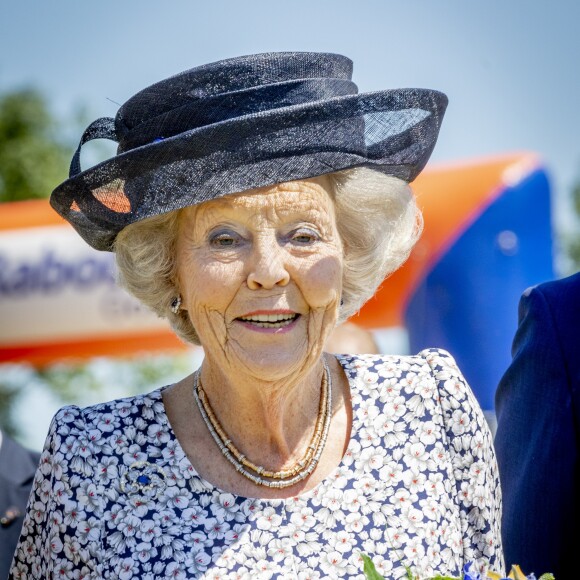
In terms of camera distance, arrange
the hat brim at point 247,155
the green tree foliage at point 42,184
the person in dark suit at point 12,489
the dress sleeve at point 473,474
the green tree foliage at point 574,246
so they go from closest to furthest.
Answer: the hat brim at point 247,155
the dress sleeve at point 473,474
the person in dark suit at point 12,489
the green tree foliage at point 42,184
the green tree foliage at point 574,246

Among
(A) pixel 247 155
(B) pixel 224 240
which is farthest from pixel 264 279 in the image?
(A) pixel 247 155

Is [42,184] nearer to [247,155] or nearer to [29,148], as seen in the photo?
[29,148]

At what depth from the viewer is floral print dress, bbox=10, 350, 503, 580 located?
255 cm

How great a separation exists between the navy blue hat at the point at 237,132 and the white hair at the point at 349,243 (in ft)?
0.30

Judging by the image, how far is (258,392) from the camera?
273 centimetres

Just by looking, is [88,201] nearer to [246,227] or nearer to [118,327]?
[246,227]

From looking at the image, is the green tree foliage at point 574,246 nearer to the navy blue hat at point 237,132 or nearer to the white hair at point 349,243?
the white hair at point 349,243

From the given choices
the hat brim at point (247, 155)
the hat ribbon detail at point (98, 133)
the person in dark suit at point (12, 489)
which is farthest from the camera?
the person in dark suit at point (12, 489)

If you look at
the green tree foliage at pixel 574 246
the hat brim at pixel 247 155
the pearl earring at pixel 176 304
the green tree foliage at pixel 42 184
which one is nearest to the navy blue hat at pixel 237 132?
the hat brim at pixel 247 155

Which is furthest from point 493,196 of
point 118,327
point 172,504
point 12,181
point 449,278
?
point 12,181

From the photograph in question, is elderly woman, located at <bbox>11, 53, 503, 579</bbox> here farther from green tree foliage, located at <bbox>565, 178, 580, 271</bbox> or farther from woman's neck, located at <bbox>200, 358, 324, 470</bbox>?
Answer: green tree foliage, located at <bbox>565, 178, 580, 271</bbox>

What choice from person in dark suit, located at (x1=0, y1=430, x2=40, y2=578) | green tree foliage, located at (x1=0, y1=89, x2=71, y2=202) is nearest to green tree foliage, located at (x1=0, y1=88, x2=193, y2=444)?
green tree foliage, located at (x1=0, y1=89, x2=71, y2=202)

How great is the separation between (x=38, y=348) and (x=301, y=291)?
3.88 meters

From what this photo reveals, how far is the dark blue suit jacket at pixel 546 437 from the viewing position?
8.90ft
